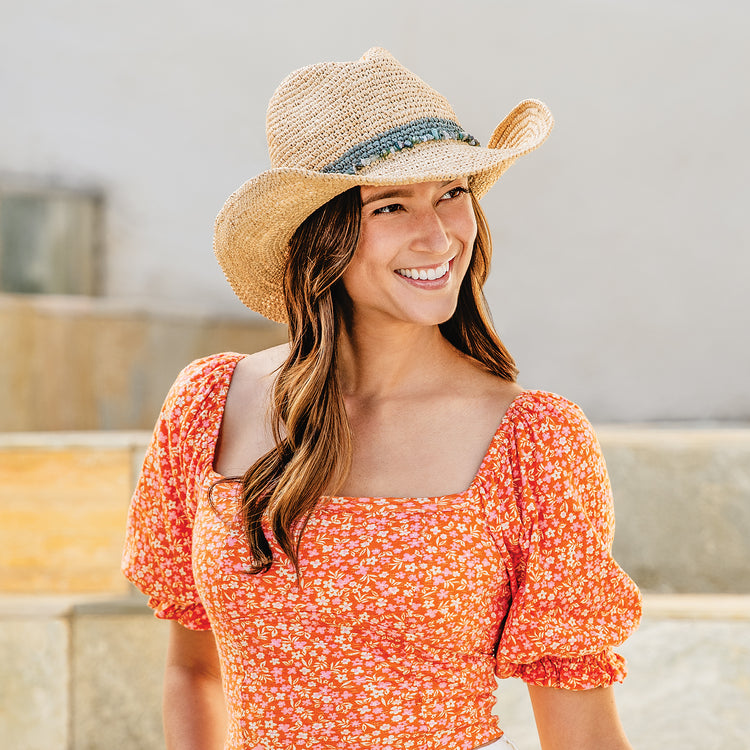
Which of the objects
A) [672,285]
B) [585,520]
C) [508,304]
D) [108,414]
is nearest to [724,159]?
[672,285]

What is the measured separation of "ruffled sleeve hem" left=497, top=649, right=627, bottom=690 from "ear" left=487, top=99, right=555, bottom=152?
0.60 metres

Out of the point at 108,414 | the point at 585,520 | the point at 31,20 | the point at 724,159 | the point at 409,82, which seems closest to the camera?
the point at 585,520

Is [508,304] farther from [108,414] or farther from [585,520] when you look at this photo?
[585,520]

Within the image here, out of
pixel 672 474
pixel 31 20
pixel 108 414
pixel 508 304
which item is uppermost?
pixel 31 20

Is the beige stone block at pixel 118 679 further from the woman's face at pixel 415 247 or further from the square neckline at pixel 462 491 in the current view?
the woman's face at pixel 415 247

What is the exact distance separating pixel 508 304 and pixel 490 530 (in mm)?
2509

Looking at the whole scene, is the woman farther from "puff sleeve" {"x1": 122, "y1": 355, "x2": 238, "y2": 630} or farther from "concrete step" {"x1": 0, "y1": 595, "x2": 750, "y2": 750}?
"concrete step" {"x1": 0, "y1": 595, "x2": 750, "y2": 750}

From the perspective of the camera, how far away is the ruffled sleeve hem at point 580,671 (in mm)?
1179

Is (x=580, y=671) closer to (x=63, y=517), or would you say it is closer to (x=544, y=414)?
(x=544, y=414)

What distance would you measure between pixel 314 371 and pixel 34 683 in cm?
151

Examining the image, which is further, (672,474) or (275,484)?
(672,474)

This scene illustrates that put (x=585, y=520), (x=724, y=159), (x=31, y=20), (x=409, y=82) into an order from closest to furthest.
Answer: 1. (x=585, y=520)
2. (x=409, y=82)
3. (x=724, y=159)
4. (x=31, y=20)

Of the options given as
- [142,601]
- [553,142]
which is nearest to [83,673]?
[142,601]

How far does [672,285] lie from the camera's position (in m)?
3.46
